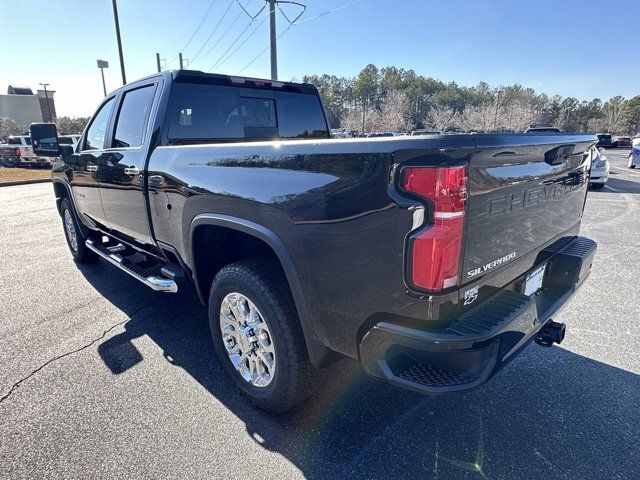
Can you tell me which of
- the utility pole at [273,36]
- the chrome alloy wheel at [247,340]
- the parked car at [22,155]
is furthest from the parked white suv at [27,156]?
the chrome alloy wheel at [247,340]

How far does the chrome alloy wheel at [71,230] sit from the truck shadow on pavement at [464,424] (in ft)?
9.85

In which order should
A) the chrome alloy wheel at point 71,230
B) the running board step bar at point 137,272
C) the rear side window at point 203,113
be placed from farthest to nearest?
the chrome alloy wheel at point 71,230, the rear side window at point 203,113, the running board step bar at point 137,272

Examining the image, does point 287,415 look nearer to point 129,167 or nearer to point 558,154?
point 558,154

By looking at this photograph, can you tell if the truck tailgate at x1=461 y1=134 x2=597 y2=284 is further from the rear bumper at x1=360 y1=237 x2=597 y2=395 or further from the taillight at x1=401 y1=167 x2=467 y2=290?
the rear bumper at x1=360 y1=237 x2=597 y2=395

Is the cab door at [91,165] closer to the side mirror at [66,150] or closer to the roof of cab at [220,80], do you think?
the side mirror at [66,150]

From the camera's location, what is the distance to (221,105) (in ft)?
11.6

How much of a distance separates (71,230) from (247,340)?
446cm

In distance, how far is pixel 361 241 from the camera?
1685 millimetres

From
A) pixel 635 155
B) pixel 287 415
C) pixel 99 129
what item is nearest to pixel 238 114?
pixel 99 129

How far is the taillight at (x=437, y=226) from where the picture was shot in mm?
1482

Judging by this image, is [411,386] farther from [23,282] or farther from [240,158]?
[23,282]

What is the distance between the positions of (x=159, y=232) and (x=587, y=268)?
124 inches

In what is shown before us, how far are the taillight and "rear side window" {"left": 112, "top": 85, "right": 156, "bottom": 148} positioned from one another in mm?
2689

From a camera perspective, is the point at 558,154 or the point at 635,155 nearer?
the point at 558,154
